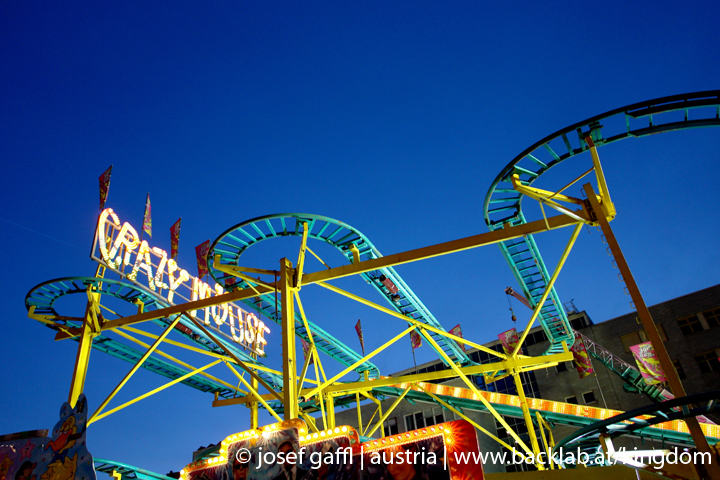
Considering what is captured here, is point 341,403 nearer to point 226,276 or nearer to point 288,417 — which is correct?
point 226,276

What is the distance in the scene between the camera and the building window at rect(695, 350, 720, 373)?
28312 mm

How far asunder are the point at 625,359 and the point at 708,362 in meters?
4.41

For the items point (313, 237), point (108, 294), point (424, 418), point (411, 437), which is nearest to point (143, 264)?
point (108, 294)

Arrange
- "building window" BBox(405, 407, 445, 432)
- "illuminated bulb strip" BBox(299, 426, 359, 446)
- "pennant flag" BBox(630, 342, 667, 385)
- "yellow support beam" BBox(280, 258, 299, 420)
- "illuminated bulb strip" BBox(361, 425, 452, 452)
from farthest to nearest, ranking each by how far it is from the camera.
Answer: "building window" BBox(405, 407, 445, 432) → "pennant flag" BBox(630, 342, 667, 385) → "yellow support beam" BBox(280, 258, 299, 420) → "illuminated bulb strip" BBox(299, 426, 359, 446) → "illuminated bulb strip" BBox(361, 425, 452, 452)

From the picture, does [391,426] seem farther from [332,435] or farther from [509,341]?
Result: [332,435]

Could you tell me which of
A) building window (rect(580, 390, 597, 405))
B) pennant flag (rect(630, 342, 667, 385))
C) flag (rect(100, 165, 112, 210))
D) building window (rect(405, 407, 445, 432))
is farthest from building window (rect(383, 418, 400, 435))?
flag (rect(100, 165, 112, 210))

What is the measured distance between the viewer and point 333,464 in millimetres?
8789

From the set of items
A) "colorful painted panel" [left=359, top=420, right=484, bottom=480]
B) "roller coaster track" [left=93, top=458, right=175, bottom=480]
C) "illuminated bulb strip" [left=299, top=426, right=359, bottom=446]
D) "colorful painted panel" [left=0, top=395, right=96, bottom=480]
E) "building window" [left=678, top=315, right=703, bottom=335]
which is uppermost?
"building window" [left=678, top=315, right=703, bottom=335]

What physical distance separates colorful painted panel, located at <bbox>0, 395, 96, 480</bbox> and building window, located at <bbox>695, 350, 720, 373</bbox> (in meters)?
32.6

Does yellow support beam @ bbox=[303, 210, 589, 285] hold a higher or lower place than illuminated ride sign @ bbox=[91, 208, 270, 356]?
lower

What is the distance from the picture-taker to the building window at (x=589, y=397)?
3144 centimetres

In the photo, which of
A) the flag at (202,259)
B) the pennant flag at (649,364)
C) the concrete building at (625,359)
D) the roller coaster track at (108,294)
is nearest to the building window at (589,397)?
the concrete building at (625,359)

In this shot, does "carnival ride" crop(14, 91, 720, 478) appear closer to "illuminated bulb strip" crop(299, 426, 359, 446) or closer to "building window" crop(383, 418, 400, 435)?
"illuminated bulb strip" crop(299, 426, 359, 446)

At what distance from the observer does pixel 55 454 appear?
1068 cm
